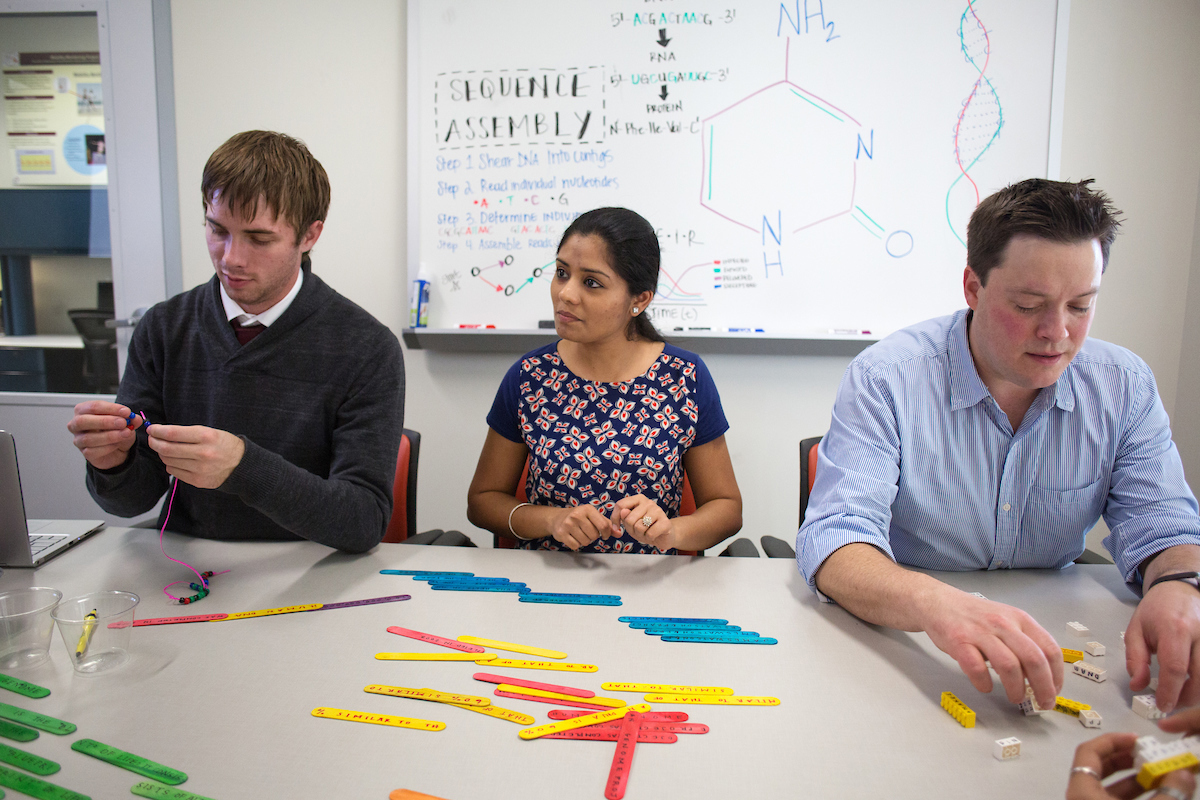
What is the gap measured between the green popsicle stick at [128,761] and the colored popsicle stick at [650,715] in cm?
41

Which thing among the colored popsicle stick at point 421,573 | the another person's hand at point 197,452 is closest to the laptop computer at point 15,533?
the another person's hand at point 197,452

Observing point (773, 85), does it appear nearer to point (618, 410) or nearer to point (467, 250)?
point (467, 250)

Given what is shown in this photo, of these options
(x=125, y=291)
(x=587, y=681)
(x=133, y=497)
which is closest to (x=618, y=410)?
(x=587, y=681)

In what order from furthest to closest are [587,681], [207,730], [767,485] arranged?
[767,485], [587,681], [207,730]

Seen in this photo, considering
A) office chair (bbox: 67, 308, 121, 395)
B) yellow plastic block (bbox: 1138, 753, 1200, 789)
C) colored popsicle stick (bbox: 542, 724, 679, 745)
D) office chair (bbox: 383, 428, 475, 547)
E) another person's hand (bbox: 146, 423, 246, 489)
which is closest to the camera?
yellow plastic block (bbox: 1138, 753, 1200, 789)

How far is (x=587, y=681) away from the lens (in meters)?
0.94

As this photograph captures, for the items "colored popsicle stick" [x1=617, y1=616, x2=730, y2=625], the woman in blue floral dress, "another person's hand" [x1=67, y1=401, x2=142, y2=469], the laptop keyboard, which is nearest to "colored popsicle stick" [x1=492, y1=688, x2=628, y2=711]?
"colored popsicle stick" [x1=617, y1=616, x2=730, y2=625]

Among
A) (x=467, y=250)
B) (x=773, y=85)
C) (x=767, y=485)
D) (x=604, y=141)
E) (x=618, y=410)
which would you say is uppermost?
(x=773, y=85)

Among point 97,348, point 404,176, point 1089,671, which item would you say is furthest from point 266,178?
point 97,348

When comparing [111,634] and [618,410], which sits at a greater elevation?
[618,410]

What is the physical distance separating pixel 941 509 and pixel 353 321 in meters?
1.30

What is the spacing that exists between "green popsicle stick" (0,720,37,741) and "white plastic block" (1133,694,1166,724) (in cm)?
134

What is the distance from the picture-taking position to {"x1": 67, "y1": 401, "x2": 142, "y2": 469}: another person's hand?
121 centimetres

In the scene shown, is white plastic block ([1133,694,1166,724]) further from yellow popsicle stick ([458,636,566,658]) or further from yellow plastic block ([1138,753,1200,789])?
yellow popsicle stick ([458,636,566,658])
